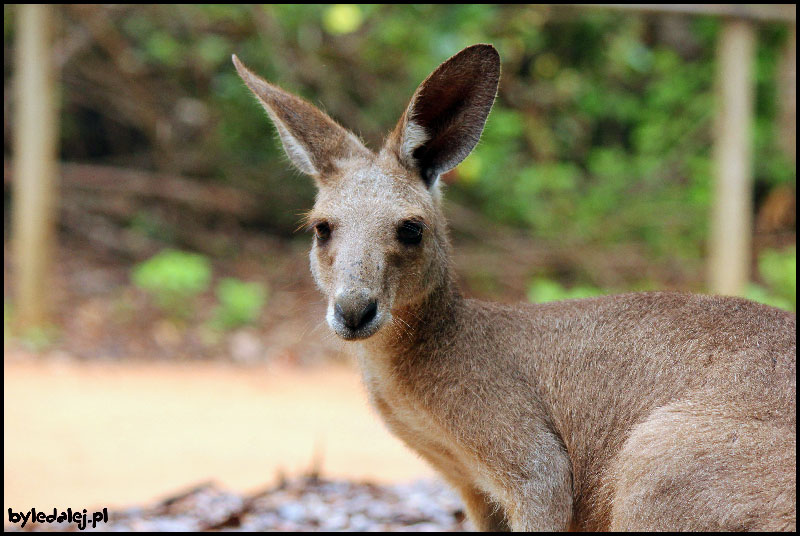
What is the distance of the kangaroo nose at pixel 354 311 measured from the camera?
3.05m

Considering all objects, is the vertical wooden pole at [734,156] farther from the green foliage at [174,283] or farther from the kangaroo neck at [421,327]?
the green foliage at [174,283]

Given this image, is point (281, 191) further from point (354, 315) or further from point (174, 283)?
point (354, 315)

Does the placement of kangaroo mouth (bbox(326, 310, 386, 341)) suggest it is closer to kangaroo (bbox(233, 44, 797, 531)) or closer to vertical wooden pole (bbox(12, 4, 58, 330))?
kangaroo (bbox(233, 44, 797, 531))

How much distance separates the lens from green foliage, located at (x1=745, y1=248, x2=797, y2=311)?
9.43 metres

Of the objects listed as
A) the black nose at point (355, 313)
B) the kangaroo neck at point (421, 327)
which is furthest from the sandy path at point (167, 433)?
the black nose at point (355, 313)

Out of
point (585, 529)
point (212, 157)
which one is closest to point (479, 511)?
point (585, 529)

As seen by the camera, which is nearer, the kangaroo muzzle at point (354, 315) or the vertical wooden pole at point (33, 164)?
the kangaroo muzzle at point (354, 315)

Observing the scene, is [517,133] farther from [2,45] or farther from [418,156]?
[418,156]

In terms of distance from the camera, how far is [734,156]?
8484mm

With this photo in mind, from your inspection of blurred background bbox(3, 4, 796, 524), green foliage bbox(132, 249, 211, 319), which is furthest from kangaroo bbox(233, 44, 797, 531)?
green foliage bbox(132, 249, 211, 319)

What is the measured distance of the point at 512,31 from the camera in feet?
33.2

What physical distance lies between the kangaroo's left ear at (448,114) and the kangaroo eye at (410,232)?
0.39 m

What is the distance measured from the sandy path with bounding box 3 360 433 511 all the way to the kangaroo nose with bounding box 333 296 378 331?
285 centimetres

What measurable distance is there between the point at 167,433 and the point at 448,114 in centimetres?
426
